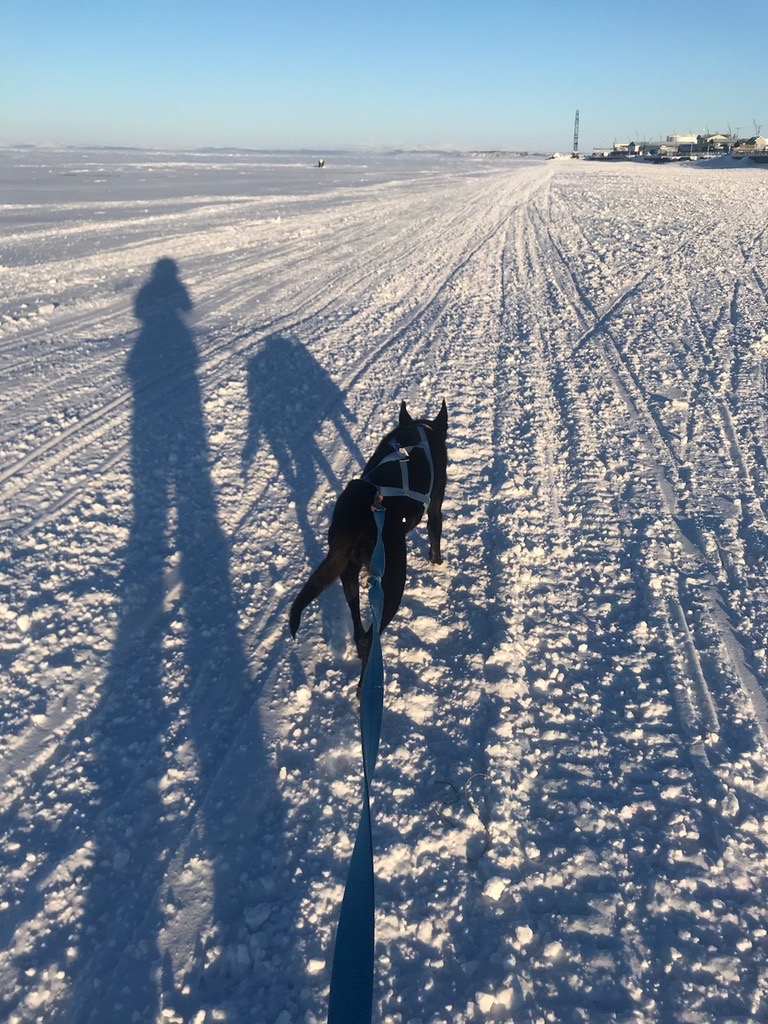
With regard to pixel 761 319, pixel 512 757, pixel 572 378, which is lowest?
pixel 512 757

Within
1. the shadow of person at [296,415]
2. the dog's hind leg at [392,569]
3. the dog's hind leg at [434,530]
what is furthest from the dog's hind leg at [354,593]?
the shadow of person at [296,415]

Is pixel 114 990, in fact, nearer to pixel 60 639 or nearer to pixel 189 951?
pixel 189 951

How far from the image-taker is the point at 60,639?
319 centimetres

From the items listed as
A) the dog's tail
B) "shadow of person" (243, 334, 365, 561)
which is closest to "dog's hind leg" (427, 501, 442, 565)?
"shadow of person" (243, 334, 365, 561)

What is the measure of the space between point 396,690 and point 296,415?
3244 millimetres

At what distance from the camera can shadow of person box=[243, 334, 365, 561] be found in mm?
4629

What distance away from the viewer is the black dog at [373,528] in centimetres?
266

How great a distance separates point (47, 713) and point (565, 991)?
2.25 metres

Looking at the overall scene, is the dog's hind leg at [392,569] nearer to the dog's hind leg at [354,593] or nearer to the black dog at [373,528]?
the black dog at [373,528]

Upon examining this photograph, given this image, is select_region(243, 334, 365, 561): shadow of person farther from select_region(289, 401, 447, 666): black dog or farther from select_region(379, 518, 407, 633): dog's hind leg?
select_region(379, 518, 407, 633): dog's hind leg

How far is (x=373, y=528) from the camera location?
2754 millimetres

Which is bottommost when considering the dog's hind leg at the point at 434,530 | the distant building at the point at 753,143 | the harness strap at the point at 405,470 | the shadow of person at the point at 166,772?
the shadow of person at the point at 166,772

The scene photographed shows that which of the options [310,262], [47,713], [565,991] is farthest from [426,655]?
[310,262]

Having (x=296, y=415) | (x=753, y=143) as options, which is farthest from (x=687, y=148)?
(x=296, y=415)
